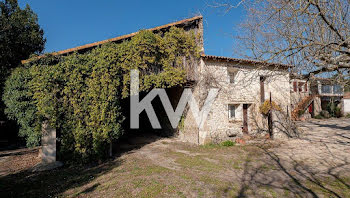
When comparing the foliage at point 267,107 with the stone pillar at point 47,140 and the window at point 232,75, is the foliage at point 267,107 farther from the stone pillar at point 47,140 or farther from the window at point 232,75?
the stone pillar at point 47,140

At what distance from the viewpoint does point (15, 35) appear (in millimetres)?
10906

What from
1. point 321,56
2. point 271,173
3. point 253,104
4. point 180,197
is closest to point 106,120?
point 180,197

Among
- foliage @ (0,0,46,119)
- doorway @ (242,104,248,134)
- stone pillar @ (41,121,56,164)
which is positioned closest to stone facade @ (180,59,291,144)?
doorway @ (242,104,248,134)

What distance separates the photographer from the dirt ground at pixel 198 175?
179 inches

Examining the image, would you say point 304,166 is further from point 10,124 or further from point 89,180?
point 10,124

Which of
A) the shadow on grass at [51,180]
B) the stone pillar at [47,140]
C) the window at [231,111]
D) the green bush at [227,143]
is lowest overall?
the shadow on grass at [51,180]

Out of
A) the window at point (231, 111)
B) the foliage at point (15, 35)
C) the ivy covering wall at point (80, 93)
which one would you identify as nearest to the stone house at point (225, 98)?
the window at point (231, 111)

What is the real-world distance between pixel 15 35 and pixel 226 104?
13.5 meters

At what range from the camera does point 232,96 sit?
435 inches

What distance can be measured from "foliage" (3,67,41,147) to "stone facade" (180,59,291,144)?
7600mm

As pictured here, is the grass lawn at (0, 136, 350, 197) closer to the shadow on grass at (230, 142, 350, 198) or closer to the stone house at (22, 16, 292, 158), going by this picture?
the shadow on grass at (230, 142, 350, 198)

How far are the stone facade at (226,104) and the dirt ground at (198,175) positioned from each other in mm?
1504

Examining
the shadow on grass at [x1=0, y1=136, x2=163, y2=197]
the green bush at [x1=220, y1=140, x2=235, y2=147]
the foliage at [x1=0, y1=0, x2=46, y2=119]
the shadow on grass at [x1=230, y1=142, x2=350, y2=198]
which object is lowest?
the shadow on grass at [x1=0, y1=136, x2=163, y2=197]

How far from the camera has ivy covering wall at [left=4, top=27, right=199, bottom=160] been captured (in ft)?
22.5
